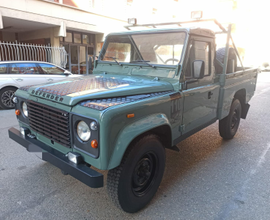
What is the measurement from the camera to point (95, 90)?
251 cm

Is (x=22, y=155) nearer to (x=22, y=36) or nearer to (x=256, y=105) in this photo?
(x=256, y=105)

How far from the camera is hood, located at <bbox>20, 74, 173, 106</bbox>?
2.30 m

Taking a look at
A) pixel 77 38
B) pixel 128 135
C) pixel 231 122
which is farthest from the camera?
pixel 77 38

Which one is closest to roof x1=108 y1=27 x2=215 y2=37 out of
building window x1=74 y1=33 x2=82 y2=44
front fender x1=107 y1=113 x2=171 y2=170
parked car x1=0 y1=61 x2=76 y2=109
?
front fender x1=107 y1=113 x2=171 y2=170

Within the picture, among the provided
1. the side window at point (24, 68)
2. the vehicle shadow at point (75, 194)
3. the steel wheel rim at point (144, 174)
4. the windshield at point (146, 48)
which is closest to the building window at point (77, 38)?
the side window at point (24, 68)

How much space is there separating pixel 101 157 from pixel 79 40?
15258 mm

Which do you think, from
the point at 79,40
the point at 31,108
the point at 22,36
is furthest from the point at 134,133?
the point at 22,36

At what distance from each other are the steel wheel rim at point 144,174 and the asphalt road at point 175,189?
237 mm

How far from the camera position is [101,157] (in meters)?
2.05

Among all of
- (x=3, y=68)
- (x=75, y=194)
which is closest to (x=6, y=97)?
(x=3, y=68)

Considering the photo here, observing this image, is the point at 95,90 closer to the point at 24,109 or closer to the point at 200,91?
the point at 24,109

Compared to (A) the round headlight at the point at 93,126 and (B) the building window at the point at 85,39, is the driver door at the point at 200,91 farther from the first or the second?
(B) the building window at the point at 85,39

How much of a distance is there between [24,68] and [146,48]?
5.96m

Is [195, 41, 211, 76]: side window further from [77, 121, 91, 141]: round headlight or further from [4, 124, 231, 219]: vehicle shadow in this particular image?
[77, 121, 91, 141]: round headlight
